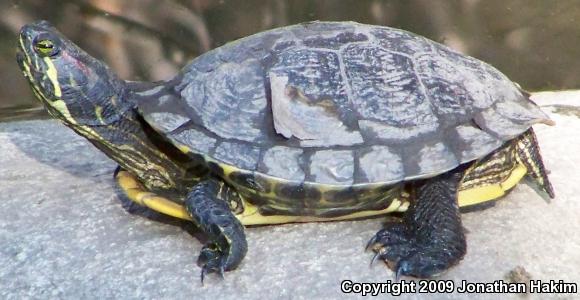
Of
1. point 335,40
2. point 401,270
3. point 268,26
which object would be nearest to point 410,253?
point 401,270

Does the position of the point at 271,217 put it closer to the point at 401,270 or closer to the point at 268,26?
the point at 401,270

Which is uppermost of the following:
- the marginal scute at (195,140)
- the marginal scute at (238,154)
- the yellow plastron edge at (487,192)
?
the marginal scute at (195,140)

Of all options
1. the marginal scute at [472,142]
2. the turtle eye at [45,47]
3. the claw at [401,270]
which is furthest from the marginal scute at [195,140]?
the marginal scute at [472,142]

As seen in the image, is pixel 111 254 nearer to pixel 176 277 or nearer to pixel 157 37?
pixel 176 277

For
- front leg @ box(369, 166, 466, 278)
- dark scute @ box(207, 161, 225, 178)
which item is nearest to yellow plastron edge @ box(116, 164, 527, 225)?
front leg @ box(369, 166, 466, 278)

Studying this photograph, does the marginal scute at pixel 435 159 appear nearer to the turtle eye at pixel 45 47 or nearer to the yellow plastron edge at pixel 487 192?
the yellow plastron edge at pixel 487 192
